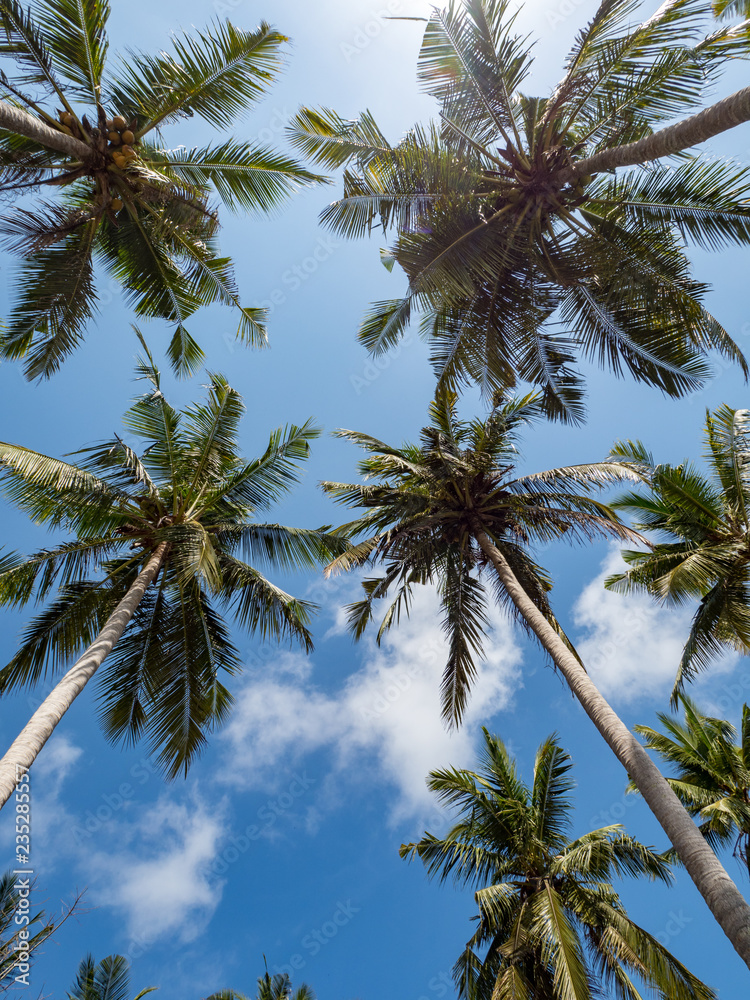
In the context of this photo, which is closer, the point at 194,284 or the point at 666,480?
the point at 194,284

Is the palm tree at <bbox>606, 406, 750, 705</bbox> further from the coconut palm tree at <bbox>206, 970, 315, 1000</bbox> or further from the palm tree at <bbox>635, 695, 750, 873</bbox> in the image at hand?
the coconut palm tree at <bbox>206, 970, 315, 1000</bbox>

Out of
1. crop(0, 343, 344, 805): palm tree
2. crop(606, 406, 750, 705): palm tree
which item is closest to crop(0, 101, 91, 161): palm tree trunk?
crop(0, 343, 344, 805): palm tree

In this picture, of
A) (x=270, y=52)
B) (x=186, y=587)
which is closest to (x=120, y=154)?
(x=270, y=52)

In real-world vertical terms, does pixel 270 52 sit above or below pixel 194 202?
above

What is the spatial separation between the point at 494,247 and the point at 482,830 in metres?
11.3

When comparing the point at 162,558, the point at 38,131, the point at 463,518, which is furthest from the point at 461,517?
the point at 38,131

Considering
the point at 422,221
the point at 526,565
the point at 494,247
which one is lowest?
the point at 526,565

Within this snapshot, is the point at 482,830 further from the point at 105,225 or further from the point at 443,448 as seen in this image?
the point at 105,225

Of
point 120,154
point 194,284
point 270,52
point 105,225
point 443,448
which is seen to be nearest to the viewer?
point 120,154

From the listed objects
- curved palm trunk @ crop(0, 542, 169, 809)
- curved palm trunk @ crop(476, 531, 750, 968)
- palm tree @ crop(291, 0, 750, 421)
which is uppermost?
palm tree @ crop(291, 0, 750, 421)

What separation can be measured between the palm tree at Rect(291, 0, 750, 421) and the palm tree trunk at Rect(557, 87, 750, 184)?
0.04 meters

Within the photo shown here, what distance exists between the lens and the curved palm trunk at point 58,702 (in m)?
5.68

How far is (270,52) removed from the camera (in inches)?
337

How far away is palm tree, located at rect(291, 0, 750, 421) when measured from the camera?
7.96 m
